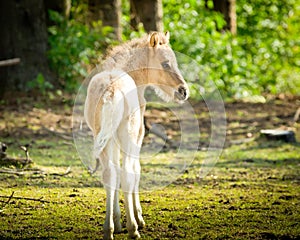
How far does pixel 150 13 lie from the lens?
14883 millimetres

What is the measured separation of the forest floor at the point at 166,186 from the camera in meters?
6.11

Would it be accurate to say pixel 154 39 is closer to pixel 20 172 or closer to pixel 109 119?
pixel 109 119

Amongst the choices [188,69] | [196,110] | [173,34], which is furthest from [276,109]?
[188,69]

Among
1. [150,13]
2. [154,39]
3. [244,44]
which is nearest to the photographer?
[154,39]

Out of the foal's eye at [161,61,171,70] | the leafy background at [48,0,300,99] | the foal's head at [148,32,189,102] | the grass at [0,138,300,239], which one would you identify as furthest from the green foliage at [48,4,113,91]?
the foal's eye at [161,61,171,70]

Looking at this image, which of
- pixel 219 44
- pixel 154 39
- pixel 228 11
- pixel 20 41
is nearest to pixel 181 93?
pixel 154 39

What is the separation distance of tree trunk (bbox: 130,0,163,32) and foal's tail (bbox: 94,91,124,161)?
928cm

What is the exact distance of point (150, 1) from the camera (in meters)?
14.8

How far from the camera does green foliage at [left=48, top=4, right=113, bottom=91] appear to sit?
13.7 metres

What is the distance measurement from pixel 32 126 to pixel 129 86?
6.09 m

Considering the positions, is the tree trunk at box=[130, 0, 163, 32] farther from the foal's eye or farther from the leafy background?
the foal's eye

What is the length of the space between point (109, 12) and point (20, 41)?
6.99 ft

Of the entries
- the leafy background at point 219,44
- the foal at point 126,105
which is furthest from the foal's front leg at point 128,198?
the leafy background at point 219,44

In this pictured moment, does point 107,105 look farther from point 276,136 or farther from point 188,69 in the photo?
point 276,136
